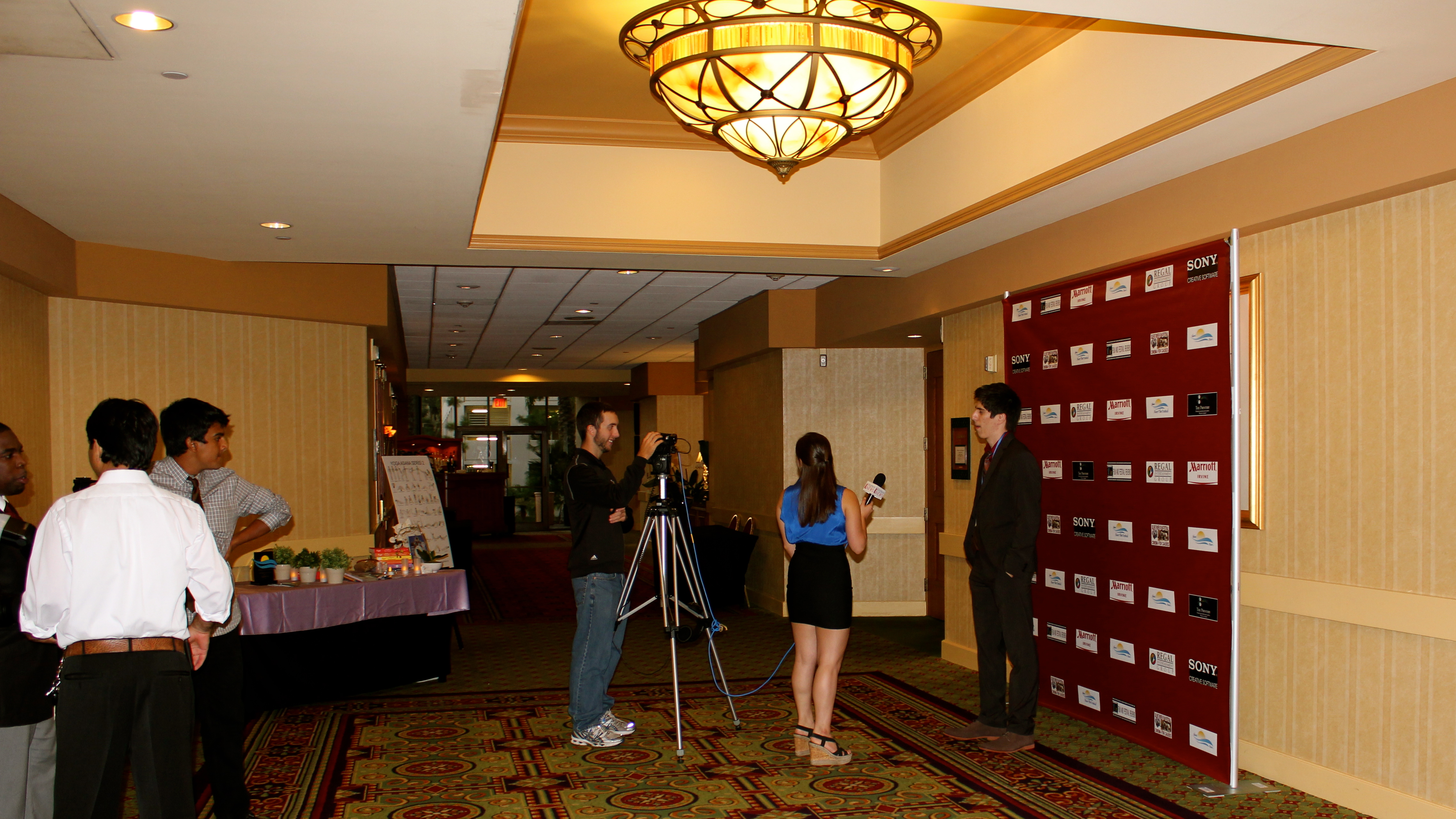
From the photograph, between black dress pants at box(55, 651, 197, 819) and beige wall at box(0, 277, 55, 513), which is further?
beige wall at box(0, 277, 55, 513)

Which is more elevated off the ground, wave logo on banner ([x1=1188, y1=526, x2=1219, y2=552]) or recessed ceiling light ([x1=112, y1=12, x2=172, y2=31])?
recessed ceiling light ([x1=112, y1=12, x2=172, y2=31])

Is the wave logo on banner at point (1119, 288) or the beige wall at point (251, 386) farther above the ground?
the wave logo on banner at point (1119, 288)

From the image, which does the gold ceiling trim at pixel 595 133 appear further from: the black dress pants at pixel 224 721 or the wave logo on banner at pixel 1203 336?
the black dress pants at pixel 224 721

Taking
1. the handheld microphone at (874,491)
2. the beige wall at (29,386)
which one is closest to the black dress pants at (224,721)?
the beige wall at (29,386)

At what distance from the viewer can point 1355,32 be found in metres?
3.10

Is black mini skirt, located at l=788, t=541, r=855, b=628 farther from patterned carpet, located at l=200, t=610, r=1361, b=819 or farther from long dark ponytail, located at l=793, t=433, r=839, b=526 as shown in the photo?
patterned carpet, located at l=200, t=610, r=1361, b=819

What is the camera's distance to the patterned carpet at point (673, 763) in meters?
4.12

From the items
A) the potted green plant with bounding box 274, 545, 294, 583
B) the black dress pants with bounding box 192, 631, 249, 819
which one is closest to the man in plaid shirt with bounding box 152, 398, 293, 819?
the black dress pants with bounding box 192, 631, 249, 819

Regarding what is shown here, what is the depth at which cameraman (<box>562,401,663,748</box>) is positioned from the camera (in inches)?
184

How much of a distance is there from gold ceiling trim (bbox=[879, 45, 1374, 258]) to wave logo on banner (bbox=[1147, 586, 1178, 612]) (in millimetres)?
2020

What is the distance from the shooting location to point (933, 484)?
9328mm

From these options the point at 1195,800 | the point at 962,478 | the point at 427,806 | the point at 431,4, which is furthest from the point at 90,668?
the point at 962,478

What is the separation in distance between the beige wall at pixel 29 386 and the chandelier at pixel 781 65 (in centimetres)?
398

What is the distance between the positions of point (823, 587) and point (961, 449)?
3212 mm
